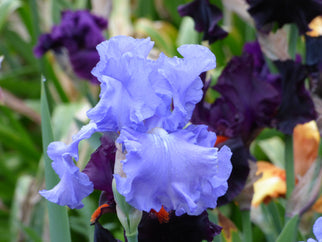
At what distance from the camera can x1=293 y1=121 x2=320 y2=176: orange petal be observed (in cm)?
93

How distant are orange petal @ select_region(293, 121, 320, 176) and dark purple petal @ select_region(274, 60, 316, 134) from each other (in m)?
0.19

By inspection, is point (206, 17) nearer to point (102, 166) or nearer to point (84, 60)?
point (102, 166)

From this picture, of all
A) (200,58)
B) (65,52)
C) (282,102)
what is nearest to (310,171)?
(282,102)

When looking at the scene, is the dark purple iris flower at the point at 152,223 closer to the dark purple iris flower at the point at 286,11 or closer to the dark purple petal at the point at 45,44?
the dark purple iris flower at the point at 286,11

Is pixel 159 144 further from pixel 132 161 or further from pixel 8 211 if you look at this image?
pixel 8 211

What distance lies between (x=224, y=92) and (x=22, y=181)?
0.85 m

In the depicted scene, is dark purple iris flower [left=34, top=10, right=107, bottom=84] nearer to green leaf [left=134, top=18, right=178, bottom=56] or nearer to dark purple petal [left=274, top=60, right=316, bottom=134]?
green leaf [left=134, top=18, right=178, bottom=56]

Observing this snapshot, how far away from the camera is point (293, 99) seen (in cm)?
75

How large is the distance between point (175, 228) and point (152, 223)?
27mm

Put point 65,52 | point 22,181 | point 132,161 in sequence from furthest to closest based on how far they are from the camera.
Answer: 1. point 22,181
2. point 65,52
3. point 132,161

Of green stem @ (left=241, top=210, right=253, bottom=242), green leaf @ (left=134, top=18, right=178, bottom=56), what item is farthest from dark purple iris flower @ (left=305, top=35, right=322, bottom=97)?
green leaf @ (left=134, top=18, right=178, bottom=56)

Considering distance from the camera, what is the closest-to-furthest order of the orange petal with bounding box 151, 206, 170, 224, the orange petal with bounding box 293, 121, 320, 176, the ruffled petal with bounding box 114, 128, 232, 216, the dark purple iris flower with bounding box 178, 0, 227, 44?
the ruffled petal with bounding box 114, 128, 232, 216 < the orange petal with bounding box 151, 206, 170, 224 < the dark purple iris flower with bounding box 178, 0, 227, 44 < the orange petal with bounding box 293, 121, 320, 176

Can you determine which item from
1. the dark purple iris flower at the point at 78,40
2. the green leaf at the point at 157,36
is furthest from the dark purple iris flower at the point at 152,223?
the green leaf at the point at 157,36

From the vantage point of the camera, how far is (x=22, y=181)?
1.38m
